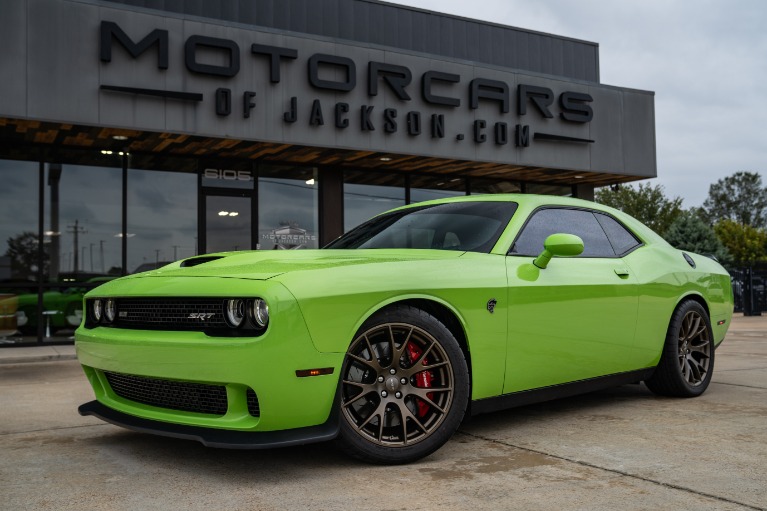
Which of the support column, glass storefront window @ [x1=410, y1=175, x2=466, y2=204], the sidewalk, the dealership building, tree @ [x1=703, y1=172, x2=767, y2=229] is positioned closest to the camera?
the sidewalk

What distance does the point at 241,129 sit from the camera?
11.1m

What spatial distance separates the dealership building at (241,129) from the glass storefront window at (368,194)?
Answer: 1.3 inches

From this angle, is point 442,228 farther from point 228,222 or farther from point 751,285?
point 751,285

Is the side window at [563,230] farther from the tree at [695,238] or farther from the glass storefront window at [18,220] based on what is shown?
the tree at [695,238]

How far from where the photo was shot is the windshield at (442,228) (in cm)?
429

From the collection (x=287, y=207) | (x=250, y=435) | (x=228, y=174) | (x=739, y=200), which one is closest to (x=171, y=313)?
(x=250, y=435)

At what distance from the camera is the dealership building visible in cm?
1022

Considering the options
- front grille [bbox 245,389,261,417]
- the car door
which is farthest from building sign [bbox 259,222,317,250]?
front grille [bbox 245,389,261,417]

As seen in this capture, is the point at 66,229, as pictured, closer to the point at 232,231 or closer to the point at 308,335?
the point at 232,231

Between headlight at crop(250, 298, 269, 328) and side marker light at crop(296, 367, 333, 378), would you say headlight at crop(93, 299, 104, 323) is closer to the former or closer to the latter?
headlight at crop(250, 298, 269, 328)

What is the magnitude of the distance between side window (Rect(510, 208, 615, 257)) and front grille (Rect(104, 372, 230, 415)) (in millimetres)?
1884

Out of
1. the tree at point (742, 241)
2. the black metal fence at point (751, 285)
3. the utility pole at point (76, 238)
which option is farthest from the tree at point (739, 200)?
the utility pole at point (76, 238)

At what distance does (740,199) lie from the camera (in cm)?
9050

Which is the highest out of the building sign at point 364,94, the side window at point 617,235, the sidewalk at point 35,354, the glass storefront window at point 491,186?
the building sign at point 364,94
